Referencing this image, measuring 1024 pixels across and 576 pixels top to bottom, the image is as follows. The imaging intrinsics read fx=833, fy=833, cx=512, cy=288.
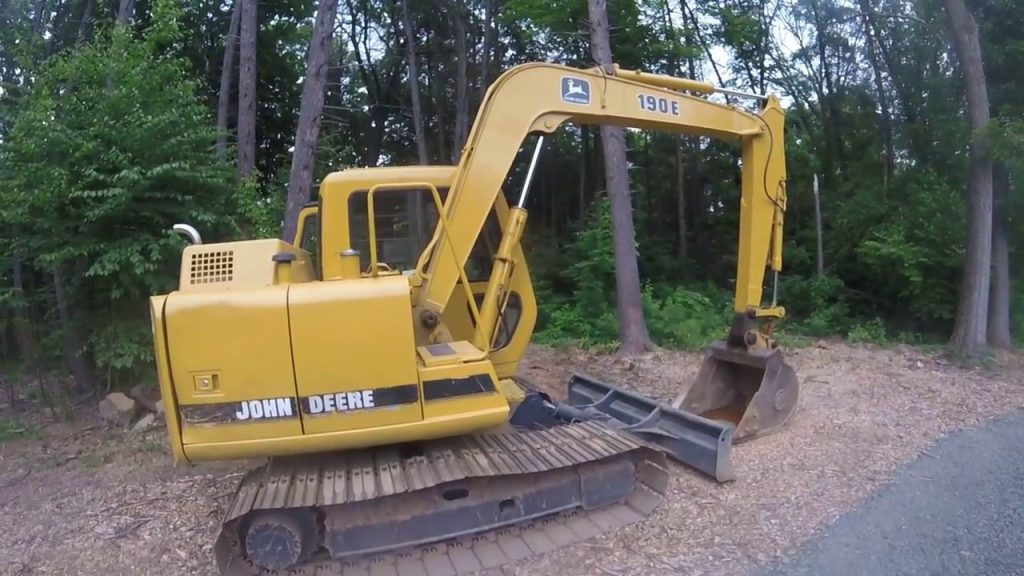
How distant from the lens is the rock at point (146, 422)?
913cm

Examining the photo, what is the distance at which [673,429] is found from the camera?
21.3 feet

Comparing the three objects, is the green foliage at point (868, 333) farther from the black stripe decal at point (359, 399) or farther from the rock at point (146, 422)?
the rock at point (146, 422)

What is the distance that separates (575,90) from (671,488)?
300cm

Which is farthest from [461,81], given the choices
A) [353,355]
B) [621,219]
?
[353,355]

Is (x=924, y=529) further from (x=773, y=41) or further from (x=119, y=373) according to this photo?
(x=773, y=41)

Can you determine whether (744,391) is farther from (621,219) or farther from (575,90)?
(621,219)

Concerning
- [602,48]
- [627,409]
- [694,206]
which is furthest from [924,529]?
[694,206]

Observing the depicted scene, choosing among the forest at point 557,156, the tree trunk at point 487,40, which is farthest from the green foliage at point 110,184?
the tree trunk at point 487,40

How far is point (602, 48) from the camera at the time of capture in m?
11.6

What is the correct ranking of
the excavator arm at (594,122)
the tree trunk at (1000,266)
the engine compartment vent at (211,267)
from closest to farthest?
the engine compartment vent at (211,267)
the excavator arm at (594,122)
the tree trunk at (1000,266)

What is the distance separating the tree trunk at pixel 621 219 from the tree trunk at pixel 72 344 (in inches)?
274

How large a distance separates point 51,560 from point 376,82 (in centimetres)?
2185

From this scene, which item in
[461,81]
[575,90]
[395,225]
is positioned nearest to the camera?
[395,225]

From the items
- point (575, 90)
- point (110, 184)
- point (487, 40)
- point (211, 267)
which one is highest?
point (487, 40)
